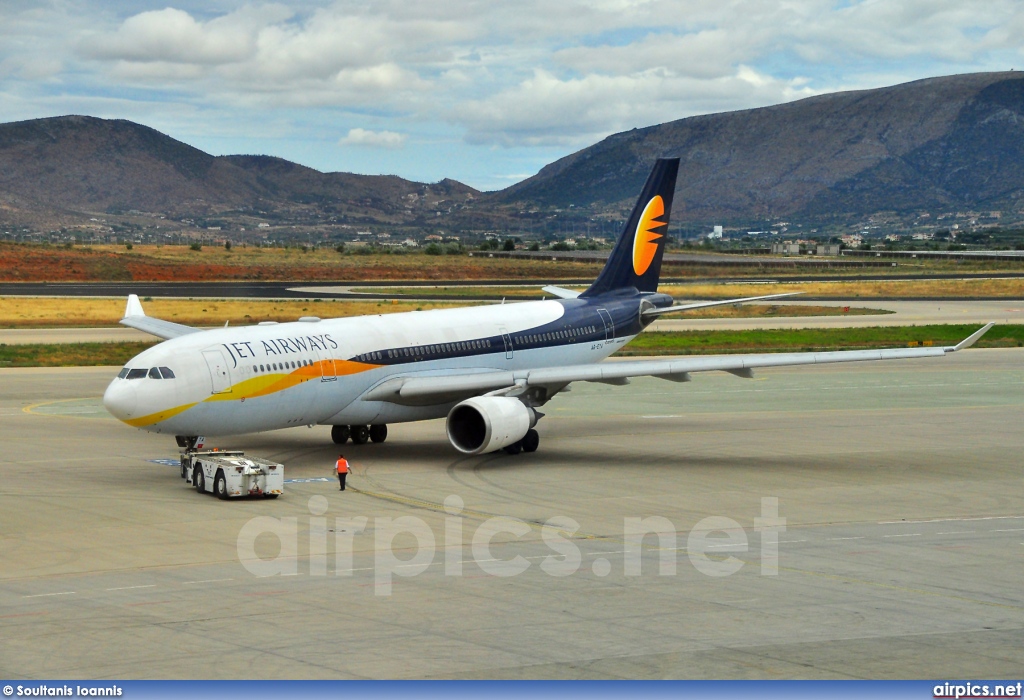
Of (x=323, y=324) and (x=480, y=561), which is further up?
(x=323, y=324)

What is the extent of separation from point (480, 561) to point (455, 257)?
172 meters

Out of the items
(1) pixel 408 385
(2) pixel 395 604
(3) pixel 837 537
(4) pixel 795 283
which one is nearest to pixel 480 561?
(2) pixel 395 604

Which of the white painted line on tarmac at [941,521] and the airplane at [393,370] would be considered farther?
the airplane at [393,370]

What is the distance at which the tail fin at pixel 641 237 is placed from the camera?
2058 inches

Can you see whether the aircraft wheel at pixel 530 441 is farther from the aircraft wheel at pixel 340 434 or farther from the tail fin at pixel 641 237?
the tail fin at pixel 641 237

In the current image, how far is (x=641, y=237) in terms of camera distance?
52562mm

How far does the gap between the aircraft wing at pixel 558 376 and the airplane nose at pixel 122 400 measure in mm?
8136

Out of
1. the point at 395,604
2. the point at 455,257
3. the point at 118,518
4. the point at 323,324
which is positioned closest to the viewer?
the point at 395,604

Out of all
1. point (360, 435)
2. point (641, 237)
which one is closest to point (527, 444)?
point (360, 435)

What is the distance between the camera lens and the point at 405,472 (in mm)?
38500

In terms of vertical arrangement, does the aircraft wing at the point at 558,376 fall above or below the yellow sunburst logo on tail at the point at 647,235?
below

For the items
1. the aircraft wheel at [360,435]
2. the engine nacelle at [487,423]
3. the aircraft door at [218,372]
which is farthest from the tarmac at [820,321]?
the engine nacelle at [487,423]

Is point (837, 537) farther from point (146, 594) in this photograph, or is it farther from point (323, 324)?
point (323, 324)

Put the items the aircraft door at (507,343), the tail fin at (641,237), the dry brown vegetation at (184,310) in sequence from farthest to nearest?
1. the dry brown vegetation at (184,310)
2. the tail fin at (641,237)
3. the aircraft door at (507,343)
